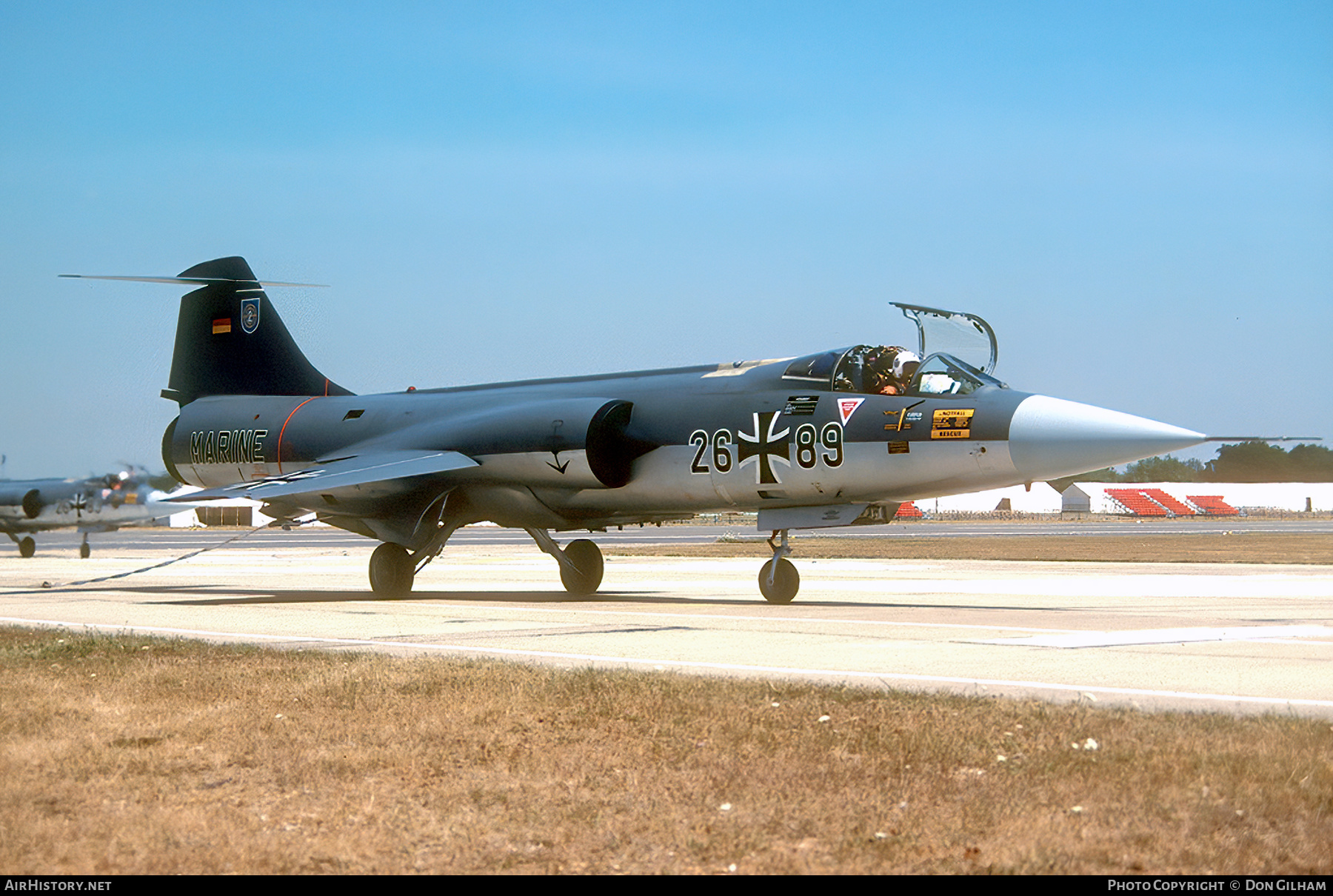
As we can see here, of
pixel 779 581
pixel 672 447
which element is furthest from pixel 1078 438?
pixel 672 447

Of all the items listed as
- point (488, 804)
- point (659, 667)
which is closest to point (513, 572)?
point (659, 667)

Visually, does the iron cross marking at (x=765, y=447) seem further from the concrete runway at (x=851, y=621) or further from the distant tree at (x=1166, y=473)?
the distant tree at (x=1166, y=473)

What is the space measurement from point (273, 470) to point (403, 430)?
294 centimetres

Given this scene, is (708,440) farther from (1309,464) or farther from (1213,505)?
(1309,464)

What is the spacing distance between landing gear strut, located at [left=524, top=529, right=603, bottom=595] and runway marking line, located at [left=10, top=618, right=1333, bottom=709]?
7206 mm

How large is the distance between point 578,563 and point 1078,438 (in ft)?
26.9

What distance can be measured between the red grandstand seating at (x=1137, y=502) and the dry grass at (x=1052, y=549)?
47.3 meters

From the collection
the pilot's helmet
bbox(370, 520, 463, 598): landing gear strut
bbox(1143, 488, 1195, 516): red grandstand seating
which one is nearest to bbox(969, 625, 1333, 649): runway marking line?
the pilot's helmet

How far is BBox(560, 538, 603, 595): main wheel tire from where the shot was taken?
20594 millimetres

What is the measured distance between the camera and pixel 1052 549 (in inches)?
1650

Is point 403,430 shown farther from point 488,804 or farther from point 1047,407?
point 488,804

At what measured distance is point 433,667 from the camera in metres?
9.73

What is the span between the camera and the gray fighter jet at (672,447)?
53.2ft
